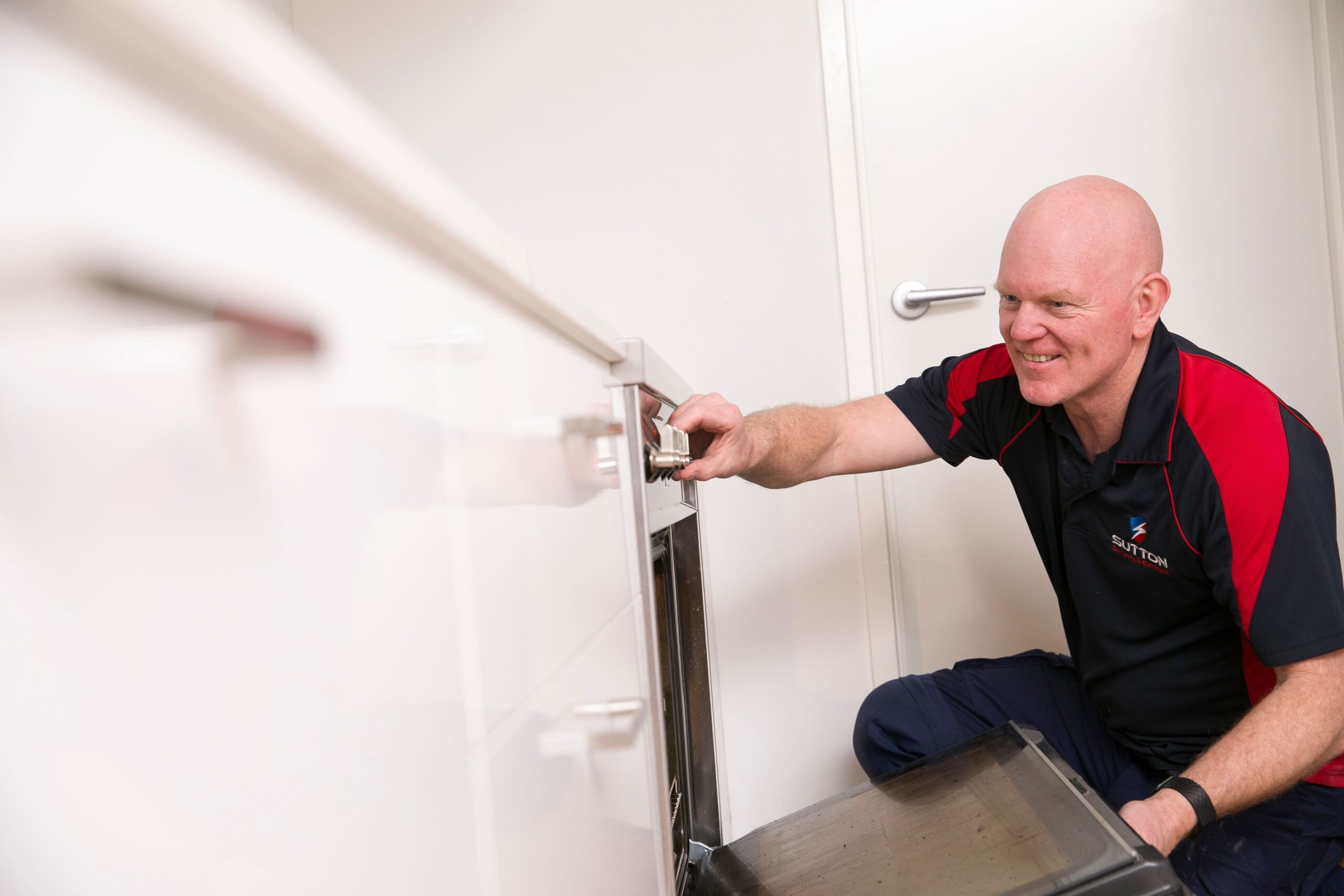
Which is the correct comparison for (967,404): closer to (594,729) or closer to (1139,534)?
(1139,534)

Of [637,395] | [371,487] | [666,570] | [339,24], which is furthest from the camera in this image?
[339,24]

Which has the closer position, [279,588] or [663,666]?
[279,588]

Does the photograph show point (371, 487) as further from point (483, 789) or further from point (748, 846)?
point (748, 846)

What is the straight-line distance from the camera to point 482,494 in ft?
1.30

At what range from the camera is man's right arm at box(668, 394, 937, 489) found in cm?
101

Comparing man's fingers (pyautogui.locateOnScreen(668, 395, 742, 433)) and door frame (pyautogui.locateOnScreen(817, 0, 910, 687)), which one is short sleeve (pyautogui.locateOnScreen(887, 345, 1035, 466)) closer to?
door frame (pyautogui.locateOnScreen(817, 0, 910, 687))

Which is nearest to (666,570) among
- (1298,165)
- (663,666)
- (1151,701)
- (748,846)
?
(663,666)

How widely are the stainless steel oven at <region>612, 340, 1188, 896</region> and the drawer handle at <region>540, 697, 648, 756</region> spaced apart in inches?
2.8

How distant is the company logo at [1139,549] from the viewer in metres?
1.14

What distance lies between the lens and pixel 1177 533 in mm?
1109

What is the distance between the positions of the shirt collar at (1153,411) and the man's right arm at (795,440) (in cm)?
37

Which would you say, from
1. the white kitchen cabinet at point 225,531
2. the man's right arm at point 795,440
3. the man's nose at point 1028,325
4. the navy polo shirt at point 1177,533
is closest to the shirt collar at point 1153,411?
the navy polo shirt at point 1177,533

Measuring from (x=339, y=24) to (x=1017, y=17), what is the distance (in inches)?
54.8

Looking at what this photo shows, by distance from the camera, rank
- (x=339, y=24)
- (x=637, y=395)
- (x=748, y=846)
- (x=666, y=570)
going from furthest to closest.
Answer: (x=339, y=24) < (x=666, y=570) < (x=748, y=846) < (x=637, y=395)
